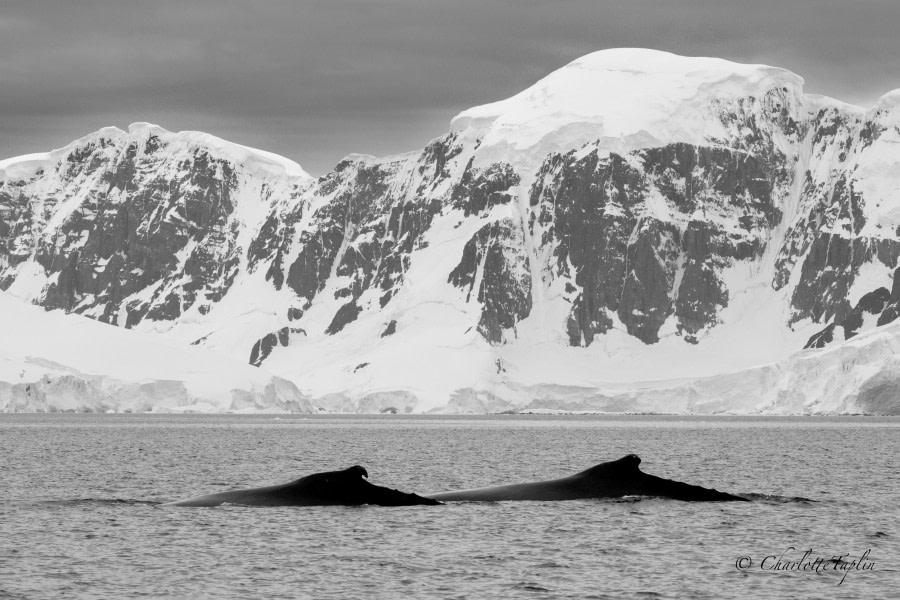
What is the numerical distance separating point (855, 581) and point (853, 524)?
12.7m

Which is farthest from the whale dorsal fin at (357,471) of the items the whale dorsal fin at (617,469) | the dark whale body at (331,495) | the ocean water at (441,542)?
the whale dorsal fin at (617,469)

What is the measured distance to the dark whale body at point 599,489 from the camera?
55.2 m

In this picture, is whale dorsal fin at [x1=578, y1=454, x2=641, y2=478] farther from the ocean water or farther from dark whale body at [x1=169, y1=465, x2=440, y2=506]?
dark whale body at [x1=169, y1=465, x2=440, y2=506]

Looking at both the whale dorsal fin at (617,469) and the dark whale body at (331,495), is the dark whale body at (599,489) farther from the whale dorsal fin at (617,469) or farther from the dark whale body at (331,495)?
the dark whale body at (331,495)

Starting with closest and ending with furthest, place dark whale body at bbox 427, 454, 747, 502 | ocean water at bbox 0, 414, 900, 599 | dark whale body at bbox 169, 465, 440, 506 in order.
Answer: ocean water at bbox 0, 414, 900, 599
dark whale body at bbox 169, 465, 440, 506
dark whale body at bbox 427, 454, 747, 502

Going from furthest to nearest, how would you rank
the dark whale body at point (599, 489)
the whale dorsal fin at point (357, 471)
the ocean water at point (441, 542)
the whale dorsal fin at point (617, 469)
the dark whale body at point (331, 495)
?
the dark whale body at point (599, 489), the dark whale body at point (331, 495), the whale dorsal fin at point (617, 469), the whale dorsal fin at point (357, 471), the ocean water at point (441, 542)

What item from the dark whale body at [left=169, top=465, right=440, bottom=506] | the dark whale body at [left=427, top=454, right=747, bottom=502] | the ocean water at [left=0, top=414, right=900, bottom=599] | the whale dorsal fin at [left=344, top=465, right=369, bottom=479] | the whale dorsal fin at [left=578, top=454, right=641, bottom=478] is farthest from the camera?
the dark whale body at [left=427, top=454, right=747, bottom=502]

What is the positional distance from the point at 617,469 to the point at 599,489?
7.38 feet

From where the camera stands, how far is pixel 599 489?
187ft

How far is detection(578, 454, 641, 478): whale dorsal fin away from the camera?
5225 cm

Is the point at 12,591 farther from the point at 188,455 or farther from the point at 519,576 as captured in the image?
the point at 188,455

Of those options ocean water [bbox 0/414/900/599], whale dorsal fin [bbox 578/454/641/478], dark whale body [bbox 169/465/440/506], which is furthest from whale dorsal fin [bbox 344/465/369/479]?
whale dorsal fin [bbox 578/454/641/478]

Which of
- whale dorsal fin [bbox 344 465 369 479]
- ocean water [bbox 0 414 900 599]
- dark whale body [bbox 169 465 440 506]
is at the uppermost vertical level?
whale dorsal fin [bbox 344 465 369 479]

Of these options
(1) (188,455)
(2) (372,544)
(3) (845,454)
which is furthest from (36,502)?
(3) (845,454)
